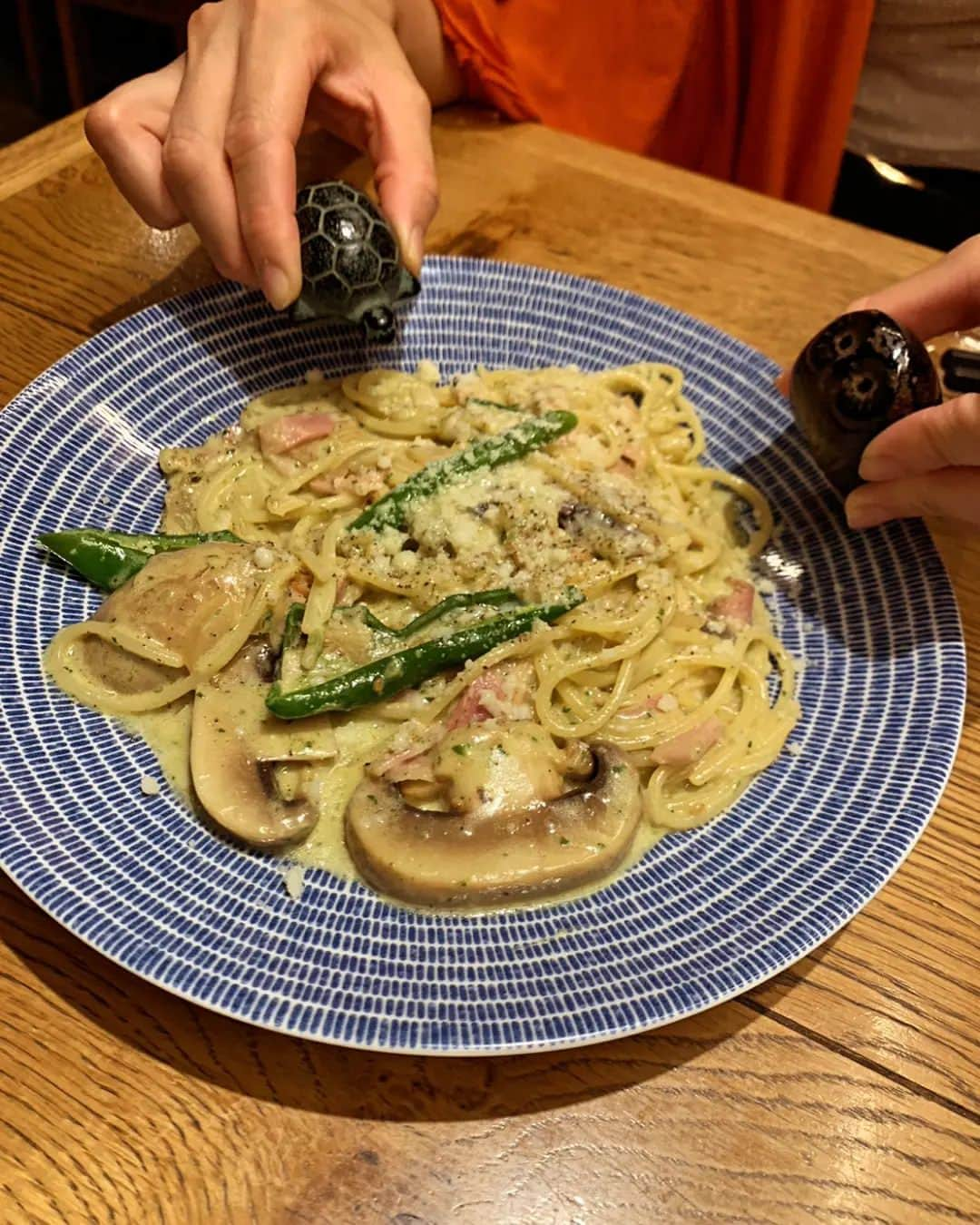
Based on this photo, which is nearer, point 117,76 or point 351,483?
point 351,483

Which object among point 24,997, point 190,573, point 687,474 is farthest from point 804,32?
point 24,997

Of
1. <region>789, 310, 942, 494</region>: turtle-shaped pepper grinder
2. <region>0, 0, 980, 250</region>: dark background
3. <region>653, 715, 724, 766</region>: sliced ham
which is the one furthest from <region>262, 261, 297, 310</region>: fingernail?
<region>0, 0, 980, 250</region>: dark background

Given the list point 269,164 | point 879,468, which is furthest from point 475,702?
point 269,164

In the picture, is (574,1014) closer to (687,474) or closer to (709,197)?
(687,474)

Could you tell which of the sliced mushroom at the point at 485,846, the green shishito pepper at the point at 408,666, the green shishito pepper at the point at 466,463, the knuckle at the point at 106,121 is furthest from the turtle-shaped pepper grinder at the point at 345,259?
the sliced mushroom at the point at 485,846

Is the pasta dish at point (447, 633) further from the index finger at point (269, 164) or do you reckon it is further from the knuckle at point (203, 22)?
the knuckle at point (203, 22)

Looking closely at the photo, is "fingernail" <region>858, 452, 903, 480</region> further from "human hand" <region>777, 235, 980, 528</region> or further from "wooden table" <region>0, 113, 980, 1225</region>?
"wooden table" <region>0, 113, 980, 1225</region>

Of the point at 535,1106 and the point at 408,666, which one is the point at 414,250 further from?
the point at 535,1106
